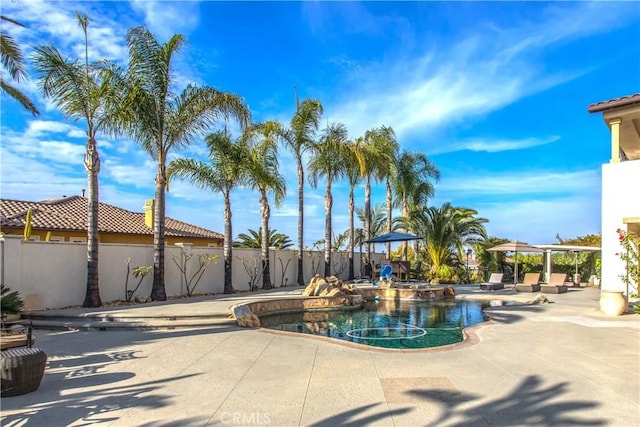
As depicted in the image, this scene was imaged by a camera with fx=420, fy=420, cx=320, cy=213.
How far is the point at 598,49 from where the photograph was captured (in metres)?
15.0

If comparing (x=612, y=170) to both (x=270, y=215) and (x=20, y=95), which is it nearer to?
(x=270, y=215)

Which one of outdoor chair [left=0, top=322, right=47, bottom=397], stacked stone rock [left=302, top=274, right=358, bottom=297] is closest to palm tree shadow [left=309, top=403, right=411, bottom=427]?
outdoor chair [left=0, top=322, right=47, bottom=397]

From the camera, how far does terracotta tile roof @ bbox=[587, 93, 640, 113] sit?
39.8 feet

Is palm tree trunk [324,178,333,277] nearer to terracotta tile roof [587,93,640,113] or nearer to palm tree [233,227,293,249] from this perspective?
palm tree [233,227,293,249]

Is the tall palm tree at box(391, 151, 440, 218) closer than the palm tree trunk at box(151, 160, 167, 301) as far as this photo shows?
No

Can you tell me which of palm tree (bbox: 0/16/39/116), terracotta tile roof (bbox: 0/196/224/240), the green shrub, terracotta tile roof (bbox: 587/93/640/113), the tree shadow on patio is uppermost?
palm tree (bbox: 0/16/39/116)

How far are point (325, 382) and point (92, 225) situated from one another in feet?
36.1

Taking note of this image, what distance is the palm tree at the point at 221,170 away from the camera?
18.8 m

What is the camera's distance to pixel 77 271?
13.8m

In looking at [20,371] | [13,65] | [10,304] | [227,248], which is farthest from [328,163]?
[20,371]

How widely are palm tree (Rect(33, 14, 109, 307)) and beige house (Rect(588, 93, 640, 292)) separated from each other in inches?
611

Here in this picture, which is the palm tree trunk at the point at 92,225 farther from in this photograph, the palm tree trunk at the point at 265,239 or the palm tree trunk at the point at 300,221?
the palm tree trunk at the point at 300,221

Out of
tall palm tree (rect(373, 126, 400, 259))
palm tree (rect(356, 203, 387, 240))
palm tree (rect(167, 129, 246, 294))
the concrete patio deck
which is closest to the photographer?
the concrete patio deck

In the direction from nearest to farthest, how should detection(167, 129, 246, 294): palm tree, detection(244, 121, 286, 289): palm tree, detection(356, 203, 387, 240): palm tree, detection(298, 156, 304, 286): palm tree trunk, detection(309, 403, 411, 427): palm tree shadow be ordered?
1. detection(309, 403, 411, 427): palm tree shadow
2. detection(167, 129, 246, 294): palm tree
3. detection(244, 121, 286, 289): palm tree
4. detection(298, 156, 304, 286): palm tree trunk
5. detection(356, 203, 387, 240): palm tree
